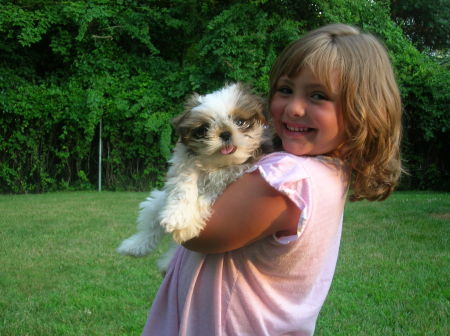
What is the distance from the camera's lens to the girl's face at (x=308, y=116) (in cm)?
176

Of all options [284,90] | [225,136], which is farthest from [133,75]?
[284,90]

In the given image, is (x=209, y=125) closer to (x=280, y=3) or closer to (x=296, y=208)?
(x=296, y=208)

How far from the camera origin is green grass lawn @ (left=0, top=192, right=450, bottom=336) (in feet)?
15.7

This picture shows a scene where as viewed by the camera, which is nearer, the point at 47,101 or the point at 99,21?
the point at 47,101

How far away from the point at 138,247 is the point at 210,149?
68 cm

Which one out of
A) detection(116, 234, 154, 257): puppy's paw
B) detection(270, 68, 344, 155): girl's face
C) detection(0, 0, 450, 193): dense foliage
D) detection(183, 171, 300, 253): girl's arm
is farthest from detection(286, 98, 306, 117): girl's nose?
detection(0, 0, 450, 193): dense foliage

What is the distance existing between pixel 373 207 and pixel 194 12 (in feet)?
24.5

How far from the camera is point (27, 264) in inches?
258

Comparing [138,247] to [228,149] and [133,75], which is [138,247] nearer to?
[228,149]

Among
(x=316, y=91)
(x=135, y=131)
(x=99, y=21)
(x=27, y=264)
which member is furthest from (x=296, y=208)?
(x=99, y=21)

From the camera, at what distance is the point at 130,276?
6082mm

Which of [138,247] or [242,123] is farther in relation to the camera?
[138,247]

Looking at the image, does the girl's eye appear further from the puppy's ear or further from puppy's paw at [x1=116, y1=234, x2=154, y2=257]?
puppy's paw at [x1=116, y1=234, x2=154, y2=257]

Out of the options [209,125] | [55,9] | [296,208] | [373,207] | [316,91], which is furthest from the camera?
[55,9]
